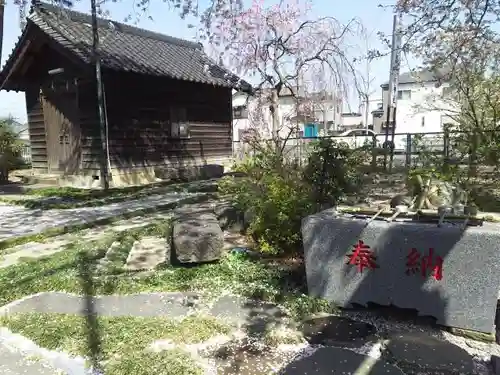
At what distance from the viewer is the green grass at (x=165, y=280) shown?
379 cm

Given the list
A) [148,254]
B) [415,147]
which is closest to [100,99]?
[148,254]

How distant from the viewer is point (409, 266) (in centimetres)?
310

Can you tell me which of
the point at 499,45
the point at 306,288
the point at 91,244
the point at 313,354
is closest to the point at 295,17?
the point at 499,45

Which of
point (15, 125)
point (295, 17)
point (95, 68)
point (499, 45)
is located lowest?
point (15, 125)

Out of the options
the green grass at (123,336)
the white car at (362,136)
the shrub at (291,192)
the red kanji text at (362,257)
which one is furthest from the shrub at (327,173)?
the white car at (362,136)

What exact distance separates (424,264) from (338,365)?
1.05 m

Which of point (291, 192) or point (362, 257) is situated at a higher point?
point (291, 192)

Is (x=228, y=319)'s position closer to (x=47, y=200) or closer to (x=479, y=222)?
(x=479, y=222)

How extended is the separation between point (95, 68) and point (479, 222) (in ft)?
34.7

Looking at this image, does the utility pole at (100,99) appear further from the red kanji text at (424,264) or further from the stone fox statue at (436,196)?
the red kanji text at (424,264)

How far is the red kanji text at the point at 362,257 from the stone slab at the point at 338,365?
29.2 inches

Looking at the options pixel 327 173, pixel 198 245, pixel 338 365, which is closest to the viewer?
pixel 338 365

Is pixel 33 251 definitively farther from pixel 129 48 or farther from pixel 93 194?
pixel 129 48

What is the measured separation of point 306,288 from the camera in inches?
151
